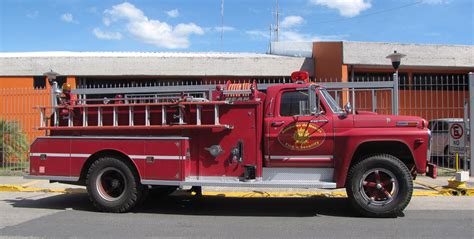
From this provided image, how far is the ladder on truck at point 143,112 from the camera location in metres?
Answer: 8.82

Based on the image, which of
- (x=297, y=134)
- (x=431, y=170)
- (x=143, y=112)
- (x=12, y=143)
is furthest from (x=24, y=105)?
(x=431, y=170)

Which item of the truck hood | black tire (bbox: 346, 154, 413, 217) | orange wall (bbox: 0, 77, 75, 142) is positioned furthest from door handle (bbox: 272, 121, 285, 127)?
orange wall (bbox: 0, 77, 75, 142)

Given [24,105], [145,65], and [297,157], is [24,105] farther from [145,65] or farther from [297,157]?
[297,157]

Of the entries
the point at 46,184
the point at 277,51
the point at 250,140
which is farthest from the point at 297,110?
the point at 277,51

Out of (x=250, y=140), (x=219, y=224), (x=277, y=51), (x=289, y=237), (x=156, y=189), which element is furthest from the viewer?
(x=277, y=51)

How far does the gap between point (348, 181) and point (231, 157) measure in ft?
6.71

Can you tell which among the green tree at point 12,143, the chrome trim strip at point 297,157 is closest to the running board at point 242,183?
the chrome trim strip at point 297,157

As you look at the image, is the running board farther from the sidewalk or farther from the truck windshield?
the sidewalk

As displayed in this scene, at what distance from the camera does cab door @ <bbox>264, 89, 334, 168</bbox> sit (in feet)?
28.1

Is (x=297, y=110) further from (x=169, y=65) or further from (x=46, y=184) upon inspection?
(x=169, y=65)

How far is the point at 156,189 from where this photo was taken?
1034cm

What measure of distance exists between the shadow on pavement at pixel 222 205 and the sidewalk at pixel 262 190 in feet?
1.46

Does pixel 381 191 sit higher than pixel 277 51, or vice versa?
pixel 277 51

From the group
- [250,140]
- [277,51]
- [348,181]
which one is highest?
[277,51]
